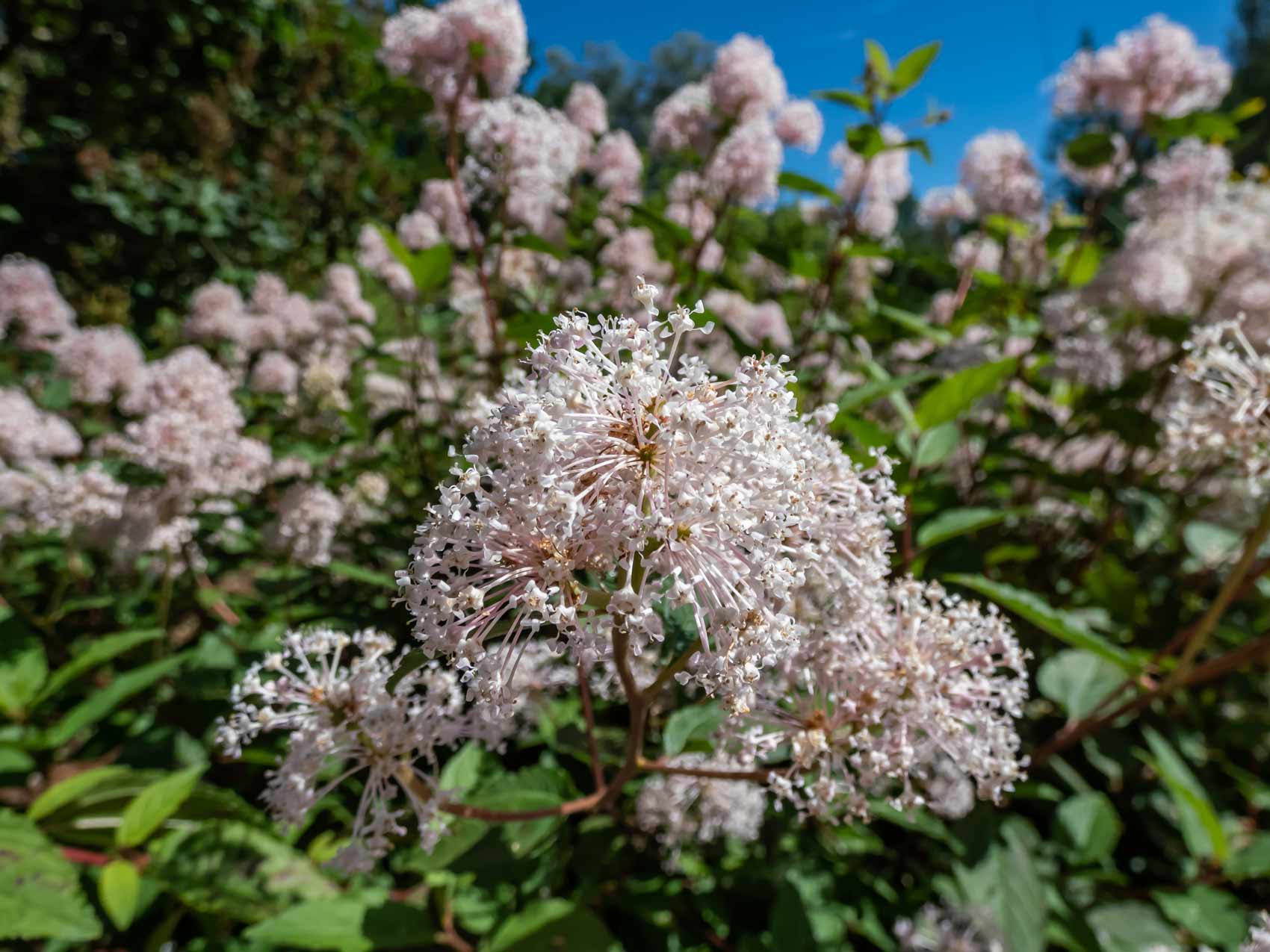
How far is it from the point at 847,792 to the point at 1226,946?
1950 mm

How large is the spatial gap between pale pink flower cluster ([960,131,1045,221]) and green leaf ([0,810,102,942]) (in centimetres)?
470

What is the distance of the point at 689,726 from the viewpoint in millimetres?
1551

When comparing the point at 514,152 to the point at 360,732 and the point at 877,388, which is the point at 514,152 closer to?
the point at 877,388

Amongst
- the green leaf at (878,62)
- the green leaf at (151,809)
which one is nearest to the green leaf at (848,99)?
the green leaf at (878,62)

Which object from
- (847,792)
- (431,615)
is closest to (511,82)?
(431,615)

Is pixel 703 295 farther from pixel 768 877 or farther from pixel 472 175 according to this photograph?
pixel 768 877

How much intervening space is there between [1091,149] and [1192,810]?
2.72 m

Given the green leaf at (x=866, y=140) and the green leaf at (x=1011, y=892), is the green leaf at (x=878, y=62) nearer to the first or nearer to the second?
the green leaf at (x=866, y=140)

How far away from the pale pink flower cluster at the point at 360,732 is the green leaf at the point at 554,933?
630 millimetres

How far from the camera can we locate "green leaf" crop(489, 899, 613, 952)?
1679 mm

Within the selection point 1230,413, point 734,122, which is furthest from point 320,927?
point 734,122

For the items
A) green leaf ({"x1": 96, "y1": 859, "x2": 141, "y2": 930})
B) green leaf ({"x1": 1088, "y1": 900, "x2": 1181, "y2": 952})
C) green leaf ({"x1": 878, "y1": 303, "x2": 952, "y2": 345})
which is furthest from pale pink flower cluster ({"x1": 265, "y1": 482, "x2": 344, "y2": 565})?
green leaf ({"x1": 1088, "y1": 900, "x2": 1181, "y2": 952})

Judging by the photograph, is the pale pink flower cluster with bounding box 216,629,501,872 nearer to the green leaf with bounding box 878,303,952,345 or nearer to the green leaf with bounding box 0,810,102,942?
the green leaf with bounding box 0,810,102,942

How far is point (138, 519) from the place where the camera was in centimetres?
263
